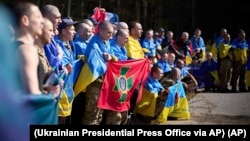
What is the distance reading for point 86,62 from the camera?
6.18 m

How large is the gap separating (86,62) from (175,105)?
310cm

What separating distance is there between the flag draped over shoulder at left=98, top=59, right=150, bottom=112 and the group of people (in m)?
0.10

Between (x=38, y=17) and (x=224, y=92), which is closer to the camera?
(x=38, y=17)

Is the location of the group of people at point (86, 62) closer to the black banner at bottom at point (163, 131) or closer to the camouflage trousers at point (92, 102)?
the camouflage trousers at point (92, 102)

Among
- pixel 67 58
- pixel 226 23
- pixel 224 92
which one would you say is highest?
pixel 226 23

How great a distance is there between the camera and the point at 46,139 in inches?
142

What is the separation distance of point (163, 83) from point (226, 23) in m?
26.4

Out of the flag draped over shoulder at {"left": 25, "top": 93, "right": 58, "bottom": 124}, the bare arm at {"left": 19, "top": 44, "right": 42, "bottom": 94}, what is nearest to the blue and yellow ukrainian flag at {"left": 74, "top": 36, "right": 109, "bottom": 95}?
the flag draped over shoulder at {"left": 25, "top": 93, "right": 58, "bottom": 124}

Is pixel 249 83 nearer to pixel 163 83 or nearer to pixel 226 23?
pixel 163 83

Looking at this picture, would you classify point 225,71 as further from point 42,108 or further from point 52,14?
point 42,108

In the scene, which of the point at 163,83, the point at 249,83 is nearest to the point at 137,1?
the point at 249,83

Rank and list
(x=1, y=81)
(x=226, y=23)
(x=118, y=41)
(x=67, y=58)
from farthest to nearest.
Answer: (x=226, y=23) → (x=118, y=41) → (x=67, y=58) → (x=1, y=81)

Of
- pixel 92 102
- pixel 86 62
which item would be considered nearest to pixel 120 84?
pixel 92 102

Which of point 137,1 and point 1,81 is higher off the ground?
point 137,1
